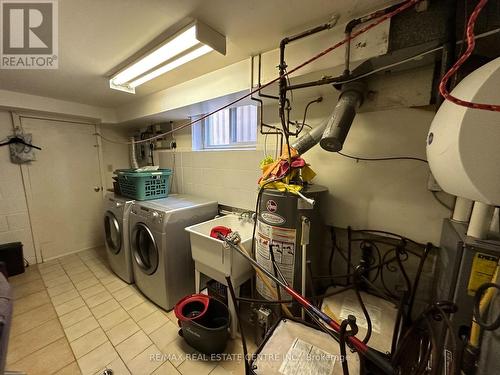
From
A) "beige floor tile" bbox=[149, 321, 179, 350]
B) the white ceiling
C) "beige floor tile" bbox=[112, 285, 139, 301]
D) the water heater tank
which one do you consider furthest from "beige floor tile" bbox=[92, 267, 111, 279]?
the water heater tank

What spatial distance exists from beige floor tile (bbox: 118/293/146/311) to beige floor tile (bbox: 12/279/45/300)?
105 cm

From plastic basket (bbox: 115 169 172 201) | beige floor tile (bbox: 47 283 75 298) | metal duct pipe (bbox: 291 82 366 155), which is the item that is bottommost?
beige floor tile (bbox: 47 283 75 298)

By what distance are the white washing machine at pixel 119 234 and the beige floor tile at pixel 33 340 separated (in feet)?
2.21

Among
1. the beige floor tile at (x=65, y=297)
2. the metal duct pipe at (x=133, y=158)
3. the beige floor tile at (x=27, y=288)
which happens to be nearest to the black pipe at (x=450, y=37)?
the beige floor tile at (x=65, y=297)

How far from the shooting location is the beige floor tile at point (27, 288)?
216 centimetres

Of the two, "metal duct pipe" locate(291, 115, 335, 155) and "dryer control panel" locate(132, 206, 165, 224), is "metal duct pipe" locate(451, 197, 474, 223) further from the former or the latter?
"dryer control panel" locate(132, 206, 165, 224)

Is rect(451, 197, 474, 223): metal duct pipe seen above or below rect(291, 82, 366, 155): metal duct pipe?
below

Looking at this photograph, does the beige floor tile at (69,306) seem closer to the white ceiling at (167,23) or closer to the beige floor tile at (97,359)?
the beige floor tile at (97,359)

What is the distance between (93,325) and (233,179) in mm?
1809

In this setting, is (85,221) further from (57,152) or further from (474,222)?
(474,222)

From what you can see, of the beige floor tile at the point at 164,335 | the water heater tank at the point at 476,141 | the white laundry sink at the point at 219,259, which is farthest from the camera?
the beige floor tile at the point at 164,335

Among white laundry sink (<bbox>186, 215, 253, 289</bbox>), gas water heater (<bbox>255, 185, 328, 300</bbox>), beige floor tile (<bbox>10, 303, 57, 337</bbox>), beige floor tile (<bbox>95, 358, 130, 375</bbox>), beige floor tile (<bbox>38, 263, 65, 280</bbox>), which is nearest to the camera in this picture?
gas water heater (<bbox>255, 185, 328, 300</bbox>)

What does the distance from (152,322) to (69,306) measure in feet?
3.08

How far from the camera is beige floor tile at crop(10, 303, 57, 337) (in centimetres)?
172
